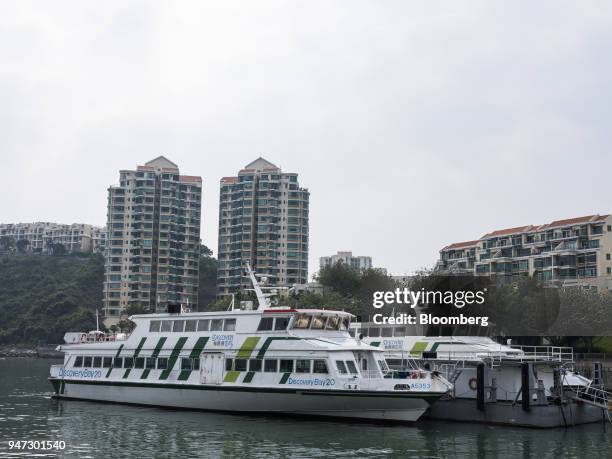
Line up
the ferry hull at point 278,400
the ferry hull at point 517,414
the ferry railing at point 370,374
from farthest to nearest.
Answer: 1. the ferry railing at point 370,374
2. the ferry hull at point 517,414
3. the ferry hull at point 278,400

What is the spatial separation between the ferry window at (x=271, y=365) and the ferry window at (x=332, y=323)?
3243 mm

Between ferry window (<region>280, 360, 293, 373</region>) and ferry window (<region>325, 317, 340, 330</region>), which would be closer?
ferry window (<region>280, 360, 293, 373</region>)

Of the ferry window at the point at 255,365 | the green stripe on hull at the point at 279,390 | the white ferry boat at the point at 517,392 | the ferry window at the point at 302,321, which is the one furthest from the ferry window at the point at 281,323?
the white ferry boat at the point at 517,392

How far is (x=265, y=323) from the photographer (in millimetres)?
34031

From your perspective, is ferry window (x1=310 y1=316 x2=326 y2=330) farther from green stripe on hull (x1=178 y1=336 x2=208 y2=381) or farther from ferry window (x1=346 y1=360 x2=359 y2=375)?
green stripe on hull (x1=178 y1=336 x2=208 y2=381)

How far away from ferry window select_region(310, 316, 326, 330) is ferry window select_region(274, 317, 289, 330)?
139 centimetres

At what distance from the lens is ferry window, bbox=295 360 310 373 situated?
105 feet

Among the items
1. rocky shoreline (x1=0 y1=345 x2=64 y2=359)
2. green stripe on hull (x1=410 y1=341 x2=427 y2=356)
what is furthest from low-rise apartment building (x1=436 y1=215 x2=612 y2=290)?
rocky shoreline (x1=0 y1=345 x2=64 y2=359)

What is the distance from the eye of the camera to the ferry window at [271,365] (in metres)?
32.9

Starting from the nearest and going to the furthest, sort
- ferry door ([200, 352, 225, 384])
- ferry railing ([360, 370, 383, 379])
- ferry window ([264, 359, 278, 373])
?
1. ferry railing ([360, 370, 383, 379])
2. ferry window ([264, 359, 278, 373])
3. ferry door ([200, 352, 225, 384])

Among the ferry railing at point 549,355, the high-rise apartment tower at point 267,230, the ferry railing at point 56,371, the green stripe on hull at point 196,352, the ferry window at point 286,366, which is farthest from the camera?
the high-rise apartment tower at point 267,230

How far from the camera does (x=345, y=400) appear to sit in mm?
31109

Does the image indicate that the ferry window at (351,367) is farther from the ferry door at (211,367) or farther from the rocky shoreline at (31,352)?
the rocky shoreline at (31,352)

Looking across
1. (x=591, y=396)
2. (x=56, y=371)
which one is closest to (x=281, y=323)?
(x=591, y=396)
